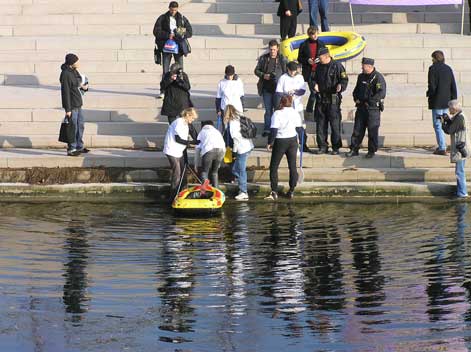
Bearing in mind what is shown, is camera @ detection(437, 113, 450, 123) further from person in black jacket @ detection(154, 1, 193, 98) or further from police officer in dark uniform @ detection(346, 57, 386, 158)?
person in black jacket @ detection(154, 1, 193, 98)

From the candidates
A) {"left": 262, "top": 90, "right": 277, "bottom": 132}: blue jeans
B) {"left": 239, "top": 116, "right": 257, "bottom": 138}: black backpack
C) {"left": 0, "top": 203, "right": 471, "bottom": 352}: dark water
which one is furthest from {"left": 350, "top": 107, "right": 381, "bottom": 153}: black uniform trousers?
{"left": 239, "top": 116, "right": 257, "bottom": 138}: black backpack

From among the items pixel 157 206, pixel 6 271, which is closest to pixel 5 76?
pixel 157 206

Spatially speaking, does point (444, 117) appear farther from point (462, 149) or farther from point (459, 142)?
point (462, 149)

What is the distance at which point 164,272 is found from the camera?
560 inches

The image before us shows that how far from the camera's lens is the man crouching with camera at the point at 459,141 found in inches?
749

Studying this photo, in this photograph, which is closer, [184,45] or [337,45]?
[184,45]

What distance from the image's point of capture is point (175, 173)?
19.1 metres

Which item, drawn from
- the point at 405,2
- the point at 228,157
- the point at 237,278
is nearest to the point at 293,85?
the point at 228,157

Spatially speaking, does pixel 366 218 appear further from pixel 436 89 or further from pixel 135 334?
pixel 135 334

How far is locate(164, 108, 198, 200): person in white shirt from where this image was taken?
62.0 ft

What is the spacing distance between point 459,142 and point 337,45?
5.06 m

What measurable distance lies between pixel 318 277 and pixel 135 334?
309cm

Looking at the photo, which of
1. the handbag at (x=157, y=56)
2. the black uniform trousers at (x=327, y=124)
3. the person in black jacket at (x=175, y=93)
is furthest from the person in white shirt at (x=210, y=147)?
the handbag at (x=157, y=56)

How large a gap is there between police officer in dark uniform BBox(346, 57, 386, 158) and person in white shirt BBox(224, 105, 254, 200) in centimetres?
201
